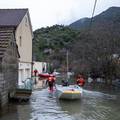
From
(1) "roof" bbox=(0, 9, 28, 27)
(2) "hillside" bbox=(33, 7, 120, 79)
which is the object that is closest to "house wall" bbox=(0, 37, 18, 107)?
(1) "roof" bbox=(0, 9, 28, 27)

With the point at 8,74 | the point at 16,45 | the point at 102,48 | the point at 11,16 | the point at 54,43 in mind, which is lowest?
the point at 8,74

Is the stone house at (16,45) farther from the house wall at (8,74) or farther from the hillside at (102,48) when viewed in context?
the hillside at (102,48)

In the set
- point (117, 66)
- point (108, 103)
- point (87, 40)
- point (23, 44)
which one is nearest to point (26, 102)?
point (108, 103)

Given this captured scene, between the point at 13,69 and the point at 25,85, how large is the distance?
416 centimetres

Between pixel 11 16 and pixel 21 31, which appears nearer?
pixel 11 16

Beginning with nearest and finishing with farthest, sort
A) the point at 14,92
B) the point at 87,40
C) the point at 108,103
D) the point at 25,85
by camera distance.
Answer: the point at 14,92 → the point at 108,103 → the point at 25,85 → the point at 87,40

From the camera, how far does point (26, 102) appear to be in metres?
28.8

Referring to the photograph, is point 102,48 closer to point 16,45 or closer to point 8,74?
point 16,45

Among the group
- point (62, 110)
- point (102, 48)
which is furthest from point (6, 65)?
point (102, 48)

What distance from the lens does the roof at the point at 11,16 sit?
34656 mm

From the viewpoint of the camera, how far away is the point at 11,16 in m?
36.3

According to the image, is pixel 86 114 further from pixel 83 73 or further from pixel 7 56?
pixel 83 73

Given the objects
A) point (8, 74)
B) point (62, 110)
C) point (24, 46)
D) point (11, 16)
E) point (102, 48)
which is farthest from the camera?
point (102, 48)

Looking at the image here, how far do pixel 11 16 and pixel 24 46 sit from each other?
3805 millimetres
